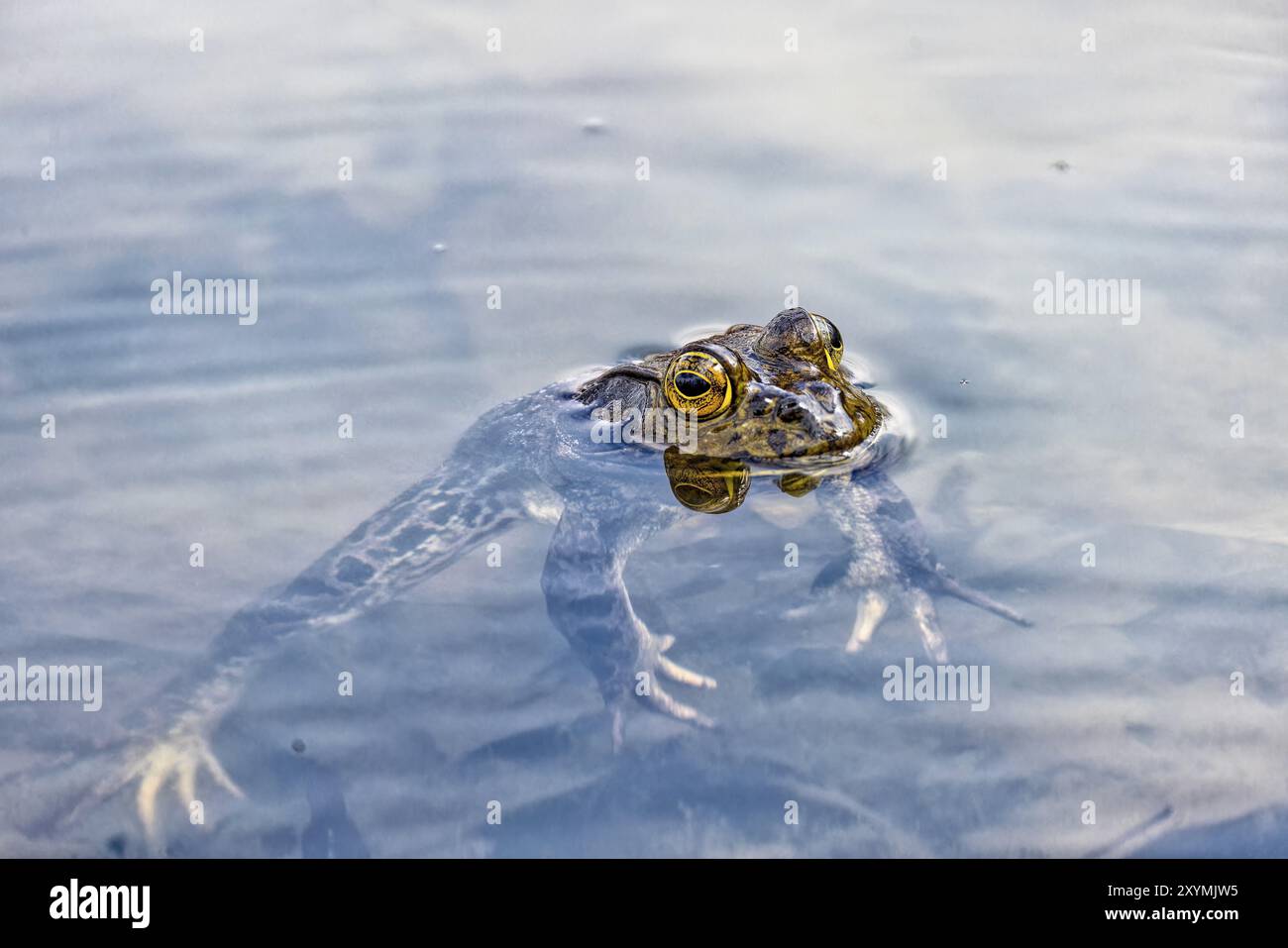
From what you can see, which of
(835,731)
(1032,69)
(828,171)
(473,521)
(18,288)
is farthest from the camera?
(1032,69)

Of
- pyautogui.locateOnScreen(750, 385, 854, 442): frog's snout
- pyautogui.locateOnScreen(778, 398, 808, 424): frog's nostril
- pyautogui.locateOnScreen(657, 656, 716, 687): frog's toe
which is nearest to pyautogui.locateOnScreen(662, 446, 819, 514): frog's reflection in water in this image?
pyautogui.locateOnScreen(750, 385, 854, 442): frog's snout

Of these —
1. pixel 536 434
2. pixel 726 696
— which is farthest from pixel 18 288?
pixel 726 696

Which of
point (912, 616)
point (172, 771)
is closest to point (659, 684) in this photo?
point (912, 616)

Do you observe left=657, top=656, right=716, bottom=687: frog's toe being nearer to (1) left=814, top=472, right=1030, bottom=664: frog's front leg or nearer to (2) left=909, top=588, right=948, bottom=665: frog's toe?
(1) left=814, top=472, right=1030, bottom=664: frog's front leg

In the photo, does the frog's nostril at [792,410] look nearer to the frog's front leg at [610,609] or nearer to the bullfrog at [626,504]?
the bullfrog at [626,504]

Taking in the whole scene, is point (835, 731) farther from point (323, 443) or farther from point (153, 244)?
point (153, 244)

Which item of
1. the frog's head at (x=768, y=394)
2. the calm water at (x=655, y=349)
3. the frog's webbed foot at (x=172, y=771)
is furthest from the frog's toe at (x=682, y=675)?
the frog's webbed foot at (x=172, y=771)

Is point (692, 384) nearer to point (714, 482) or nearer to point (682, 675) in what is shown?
point (714, 482)
